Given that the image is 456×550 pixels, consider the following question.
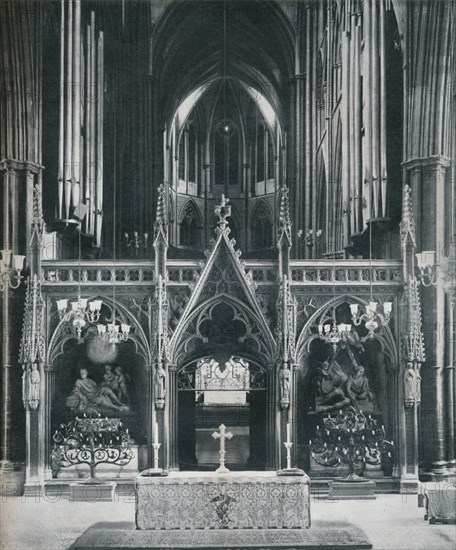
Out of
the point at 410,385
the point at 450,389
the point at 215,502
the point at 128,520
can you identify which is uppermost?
the point at 410,385

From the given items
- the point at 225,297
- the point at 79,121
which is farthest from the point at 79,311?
the point at 79,121

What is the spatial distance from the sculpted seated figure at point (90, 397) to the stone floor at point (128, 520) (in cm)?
176

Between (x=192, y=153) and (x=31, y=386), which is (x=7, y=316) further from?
(x=192, y=153)

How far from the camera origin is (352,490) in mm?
15195

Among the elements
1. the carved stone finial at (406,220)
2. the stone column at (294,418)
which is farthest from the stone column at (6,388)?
the carved stone finial at (406,220)

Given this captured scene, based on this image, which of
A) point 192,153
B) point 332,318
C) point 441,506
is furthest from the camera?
point 192,153

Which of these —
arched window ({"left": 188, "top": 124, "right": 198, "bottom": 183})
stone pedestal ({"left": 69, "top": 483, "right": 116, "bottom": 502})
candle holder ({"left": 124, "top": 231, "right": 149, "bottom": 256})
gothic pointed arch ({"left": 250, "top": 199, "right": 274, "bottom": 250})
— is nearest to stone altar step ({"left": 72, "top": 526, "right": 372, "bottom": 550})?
stone pedestal ({"left": 69, "top": 483, "right": 116, "bottom": 502})

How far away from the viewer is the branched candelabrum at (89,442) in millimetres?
15820

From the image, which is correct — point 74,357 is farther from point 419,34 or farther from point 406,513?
point 419,34

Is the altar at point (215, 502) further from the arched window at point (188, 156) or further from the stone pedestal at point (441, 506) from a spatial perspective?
the arched window at point (188, 156)

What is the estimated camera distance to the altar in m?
11.9

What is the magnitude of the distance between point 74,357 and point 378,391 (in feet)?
19.8

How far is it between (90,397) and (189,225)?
86.3 ft

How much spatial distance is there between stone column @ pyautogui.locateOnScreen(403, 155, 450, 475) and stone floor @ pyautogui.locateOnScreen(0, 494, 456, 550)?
3.90 feet
